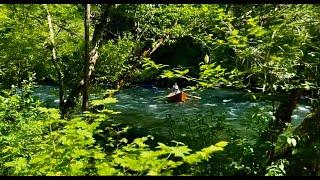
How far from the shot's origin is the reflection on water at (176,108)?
12.7m

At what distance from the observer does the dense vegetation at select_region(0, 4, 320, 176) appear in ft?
12.6

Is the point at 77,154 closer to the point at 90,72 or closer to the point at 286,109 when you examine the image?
the point at 286,109

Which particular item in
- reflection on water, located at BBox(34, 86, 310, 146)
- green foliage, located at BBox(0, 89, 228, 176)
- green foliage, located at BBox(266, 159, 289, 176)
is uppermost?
green foliage, located at BBox(0, 89, 228, 176)

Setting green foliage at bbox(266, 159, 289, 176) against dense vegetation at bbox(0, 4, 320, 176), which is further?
green foliage at bbox(266, 159, 289, 176)

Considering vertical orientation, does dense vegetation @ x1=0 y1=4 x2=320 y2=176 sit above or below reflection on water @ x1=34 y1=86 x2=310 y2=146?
above

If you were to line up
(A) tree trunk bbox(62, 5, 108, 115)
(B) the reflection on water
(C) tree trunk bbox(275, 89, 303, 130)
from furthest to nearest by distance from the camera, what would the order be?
1. (B) the reflection on water
2. (A) tree trunk bbox(62, 5, 108, 115)
3. (C) tree trunk bbox(275, 89, 303, 130)

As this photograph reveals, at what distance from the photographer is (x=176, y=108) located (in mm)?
15773

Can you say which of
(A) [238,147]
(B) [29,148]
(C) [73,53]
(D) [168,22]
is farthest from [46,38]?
(A) [238,147]

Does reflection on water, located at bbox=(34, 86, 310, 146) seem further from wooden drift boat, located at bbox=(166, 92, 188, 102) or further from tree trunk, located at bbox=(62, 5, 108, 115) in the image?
tree trunk, located at bbox=(62, 5, 108, 115)

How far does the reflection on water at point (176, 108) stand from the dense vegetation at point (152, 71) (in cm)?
303

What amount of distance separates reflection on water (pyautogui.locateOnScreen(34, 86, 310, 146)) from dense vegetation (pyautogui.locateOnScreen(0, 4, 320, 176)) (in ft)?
9.93

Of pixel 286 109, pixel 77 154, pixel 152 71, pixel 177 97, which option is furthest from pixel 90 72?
pixel 177 97

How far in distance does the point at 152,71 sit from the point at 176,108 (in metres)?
7.25

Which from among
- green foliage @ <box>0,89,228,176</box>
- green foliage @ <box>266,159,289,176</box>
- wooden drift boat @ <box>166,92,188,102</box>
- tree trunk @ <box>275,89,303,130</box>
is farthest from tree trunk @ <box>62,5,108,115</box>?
wooden drift boat @ <box>166,92,188,102</box>
